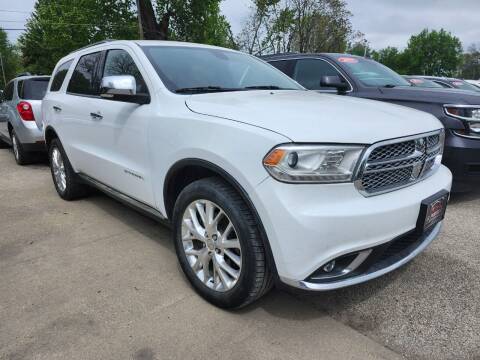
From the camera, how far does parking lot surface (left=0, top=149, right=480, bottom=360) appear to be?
2117mm

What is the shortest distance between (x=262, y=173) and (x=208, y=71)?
1.48 meters

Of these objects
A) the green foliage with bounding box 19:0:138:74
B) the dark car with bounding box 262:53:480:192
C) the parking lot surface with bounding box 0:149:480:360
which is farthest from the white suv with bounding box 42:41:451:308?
the green foliage with bounding box 19:0:138:74

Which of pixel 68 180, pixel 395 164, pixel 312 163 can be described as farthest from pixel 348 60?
pixel 312 163

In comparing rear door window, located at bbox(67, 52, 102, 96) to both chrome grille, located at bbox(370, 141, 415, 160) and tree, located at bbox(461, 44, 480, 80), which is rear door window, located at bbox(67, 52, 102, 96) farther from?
tree, located at bbox(461, 44, 480, 80)

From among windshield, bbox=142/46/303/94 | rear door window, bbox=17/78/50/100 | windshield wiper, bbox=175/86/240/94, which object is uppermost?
windshield, bbox=142/46/303/94

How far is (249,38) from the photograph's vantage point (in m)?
27.8

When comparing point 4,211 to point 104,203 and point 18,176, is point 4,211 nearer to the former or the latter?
point 104,203

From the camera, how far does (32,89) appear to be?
6688 mm

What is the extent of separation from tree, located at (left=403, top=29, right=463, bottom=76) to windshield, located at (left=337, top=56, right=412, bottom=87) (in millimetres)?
73377

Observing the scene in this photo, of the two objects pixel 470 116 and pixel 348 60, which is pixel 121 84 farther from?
pixel 348 60

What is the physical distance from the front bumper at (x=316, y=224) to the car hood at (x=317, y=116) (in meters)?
0.27

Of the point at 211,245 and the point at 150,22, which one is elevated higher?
the point at 150,22

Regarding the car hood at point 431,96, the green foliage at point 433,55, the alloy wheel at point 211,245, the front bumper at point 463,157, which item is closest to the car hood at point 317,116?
the alloy wheel at point 211,245

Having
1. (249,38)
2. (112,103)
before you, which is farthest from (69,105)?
(249,38)
